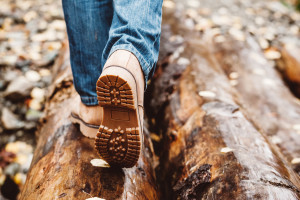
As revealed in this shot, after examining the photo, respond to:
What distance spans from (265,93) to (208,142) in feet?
3.66

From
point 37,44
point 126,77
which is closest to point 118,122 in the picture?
point 126,77

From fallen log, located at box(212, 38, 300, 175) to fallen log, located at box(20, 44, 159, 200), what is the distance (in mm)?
777

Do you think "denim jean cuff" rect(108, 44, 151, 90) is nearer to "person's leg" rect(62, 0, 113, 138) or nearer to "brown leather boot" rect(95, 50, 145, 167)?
"brown leather boot" rect(95, 50, 145, 167)

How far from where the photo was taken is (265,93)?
2.05 meters

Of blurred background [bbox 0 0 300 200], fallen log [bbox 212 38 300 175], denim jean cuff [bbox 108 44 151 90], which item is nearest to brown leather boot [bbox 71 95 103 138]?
denim jean cuff [bbox 108 44 151 90]

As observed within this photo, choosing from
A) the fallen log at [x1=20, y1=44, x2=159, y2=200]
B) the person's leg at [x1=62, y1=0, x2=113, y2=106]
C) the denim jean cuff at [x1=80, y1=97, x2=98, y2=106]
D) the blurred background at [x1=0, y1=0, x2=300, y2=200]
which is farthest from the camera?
the blurred background at [x1=0, y1=0, x2=300, y2=200]

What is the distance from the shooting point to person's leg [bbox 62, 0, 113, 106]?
114 cm

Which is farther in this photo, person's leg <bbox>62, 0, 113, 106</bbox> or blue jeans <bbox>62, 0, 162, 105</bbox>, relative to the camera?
person's leg <bbox>62, 0, 113, 106</bbox>

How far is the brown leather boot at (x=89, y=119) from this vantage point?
4.05 feet

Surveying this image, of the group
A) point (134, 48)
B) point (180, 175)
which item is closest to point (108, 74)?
point (134, 48)

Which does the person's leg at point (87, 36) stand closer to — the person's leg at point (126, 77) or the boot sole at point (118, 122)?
the person's leg at point (126, 77)

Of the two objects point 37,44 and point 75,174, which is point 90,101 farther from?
point 37,44

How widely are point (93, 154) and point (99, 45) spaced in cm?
54

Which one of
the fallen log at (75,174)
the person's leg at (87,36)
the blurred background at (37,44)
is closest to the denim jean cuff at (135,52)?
the person's leg at (87,36)
